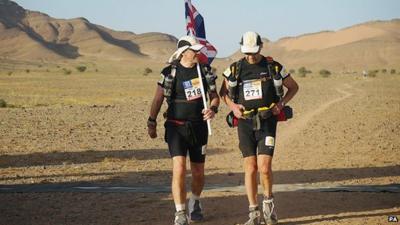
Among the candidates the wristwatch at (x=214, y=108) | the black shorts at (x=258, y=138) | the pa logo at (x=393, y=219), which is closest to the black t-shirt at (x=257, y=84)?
the black shorts at (x=258, y=138)

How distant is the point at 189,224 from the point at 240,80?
173 cm

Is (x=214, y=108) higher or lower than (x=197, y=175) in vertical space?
higher

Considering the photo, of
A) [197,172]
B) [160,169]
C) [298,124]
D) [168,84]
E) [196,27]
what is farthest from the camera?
[298,124]

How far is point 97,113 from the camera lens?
2705 centimetres

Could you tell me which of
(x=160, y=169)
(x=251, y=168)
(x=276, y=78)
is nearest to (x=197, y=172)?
(x=251, y=168)

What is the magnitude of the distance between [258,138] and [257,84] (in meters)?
0.60

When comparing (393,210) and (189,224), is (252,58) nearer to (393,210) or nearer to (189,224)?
(189,224)

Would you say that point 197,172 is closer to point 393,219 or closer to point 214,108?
point 214,108

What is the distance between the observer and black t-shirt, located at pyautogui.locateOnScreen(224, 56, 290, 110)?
8094 mm

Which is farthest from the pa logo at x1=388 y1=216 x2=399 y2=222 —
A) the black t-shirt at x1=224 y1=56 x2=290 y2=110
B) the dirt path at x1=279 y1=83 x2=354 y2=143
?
the dirt path at x1=279 y1=83 x2=354 y2=143

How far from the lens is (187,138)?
26.6 feet

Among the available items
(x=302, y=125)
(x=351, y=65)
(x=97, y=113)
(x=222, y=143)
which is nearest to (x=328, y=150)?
(x=222, y=143)

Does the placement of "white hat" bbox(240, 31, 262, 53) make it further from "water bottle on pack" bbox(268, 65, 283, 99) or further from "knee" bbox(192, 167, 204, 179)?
"knee" bbox(192, 167, 204, 179)

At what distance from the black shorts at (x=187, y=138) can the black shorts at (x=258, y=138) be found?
0.44 m
